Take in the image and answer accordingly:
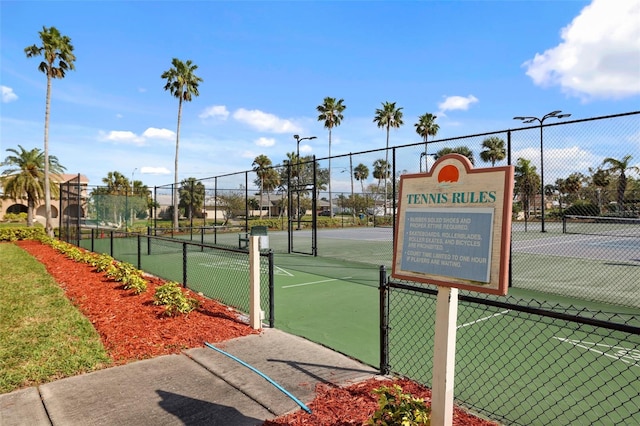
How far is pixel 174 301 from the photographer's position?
5457mm

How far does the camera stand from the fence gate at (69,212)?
17656 millimetres

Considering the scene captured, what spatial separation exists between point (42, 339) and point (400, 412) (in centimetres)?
444

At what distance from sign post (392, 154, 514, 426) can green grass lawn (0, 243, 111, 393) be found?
3.32m

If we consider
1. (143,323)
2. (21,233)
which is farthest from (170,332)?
(21,233)

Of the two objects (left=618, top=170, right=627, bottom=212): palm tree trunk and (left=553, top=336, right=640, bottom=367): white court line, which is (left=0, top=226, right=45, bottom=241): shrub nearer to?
(left=553, top=336, right=640, bottom=367): white court line

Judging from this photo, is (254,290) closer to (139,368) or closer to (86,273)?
(139,368)

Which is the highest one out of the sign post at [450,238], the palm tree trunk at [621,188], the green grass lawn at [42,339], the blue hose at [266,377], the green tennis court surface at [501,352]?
the palm tree trunk at [621,188]

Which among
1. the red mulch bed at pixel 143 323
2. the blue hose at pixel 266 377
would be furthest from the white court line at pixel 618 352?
the red mulch bed at pixel 143 323

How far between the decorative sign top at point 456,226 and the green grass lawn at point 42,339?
3373 mm

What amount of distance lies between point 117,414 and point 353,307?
410cm

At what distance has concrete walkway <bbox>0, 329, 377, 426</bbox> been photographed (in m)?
2.90

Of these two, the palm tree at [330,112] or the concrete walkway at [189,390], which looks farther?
the palm tree at [330,112]

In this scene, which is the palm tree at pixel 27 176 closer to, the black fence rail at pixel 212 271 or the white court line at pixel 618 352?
the black fence rail at pixel 212 271

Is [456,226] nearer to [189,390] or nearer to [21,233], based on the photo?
[189,390]
